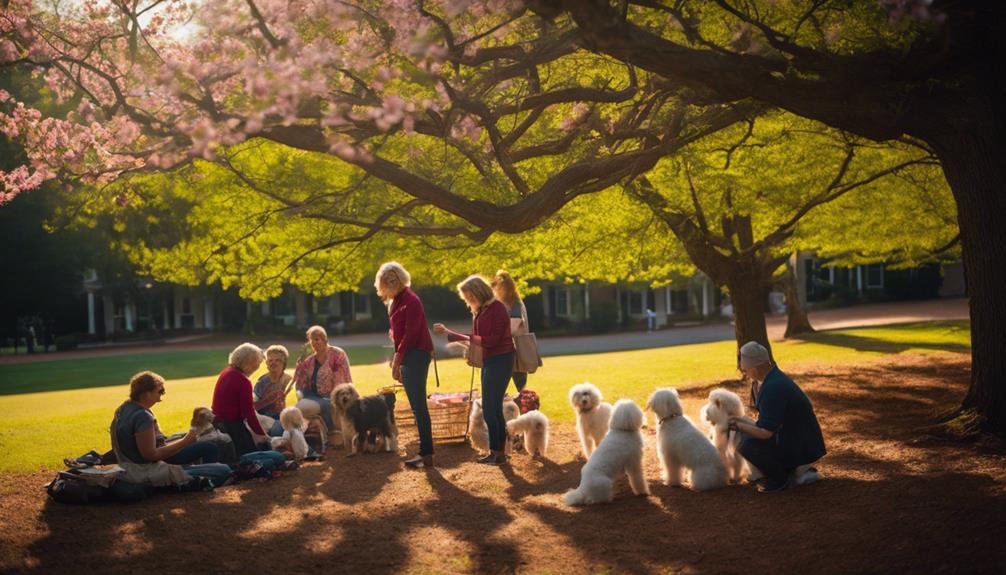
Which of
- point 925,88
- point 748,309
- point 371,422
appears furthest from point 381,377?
point 925,88

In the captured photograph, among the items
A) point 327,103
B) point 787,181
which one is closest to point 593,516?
point 327,103

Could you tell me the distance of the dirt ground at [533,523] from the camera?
20.4 ft

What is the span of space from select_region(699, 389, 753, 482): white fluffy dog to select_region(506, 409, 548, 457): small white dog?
8.05 ft

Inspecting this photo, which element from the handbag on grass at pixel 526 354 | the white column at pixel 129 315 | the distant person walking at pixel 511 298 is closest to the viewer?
the handbag on grass at pixel 526 354

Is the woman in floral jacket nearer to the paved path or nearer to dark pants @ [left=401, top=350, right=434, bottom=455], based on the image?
dark pants @ [left=401, top=350, right=434, bottom=455]

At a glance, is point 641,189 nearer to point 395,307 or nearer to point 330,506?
point 395,307

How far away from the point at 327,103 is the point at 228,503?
17.9 ft

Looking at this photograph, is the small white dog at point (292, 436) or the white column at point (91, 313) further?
the white column at point (91, 313)

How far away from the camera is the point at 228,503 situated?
862cm

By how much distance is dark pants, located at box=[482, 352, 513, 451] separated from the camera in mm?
10031

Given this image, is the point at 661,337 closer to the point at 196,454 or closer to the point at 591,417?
the point at 591,417

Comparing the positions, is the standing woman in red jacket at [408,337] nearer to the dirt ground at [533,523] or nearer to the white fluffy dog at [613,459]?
the dirt ground at [533,523]

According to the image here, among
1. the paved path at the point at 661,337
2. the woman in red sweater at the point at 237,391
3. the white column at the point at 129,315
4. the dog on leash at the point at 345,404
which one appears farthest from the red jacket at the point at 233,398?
the white column at the point at 129,315

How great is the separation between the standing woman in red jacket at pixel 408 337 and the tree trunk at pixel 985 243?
19.7 ft
